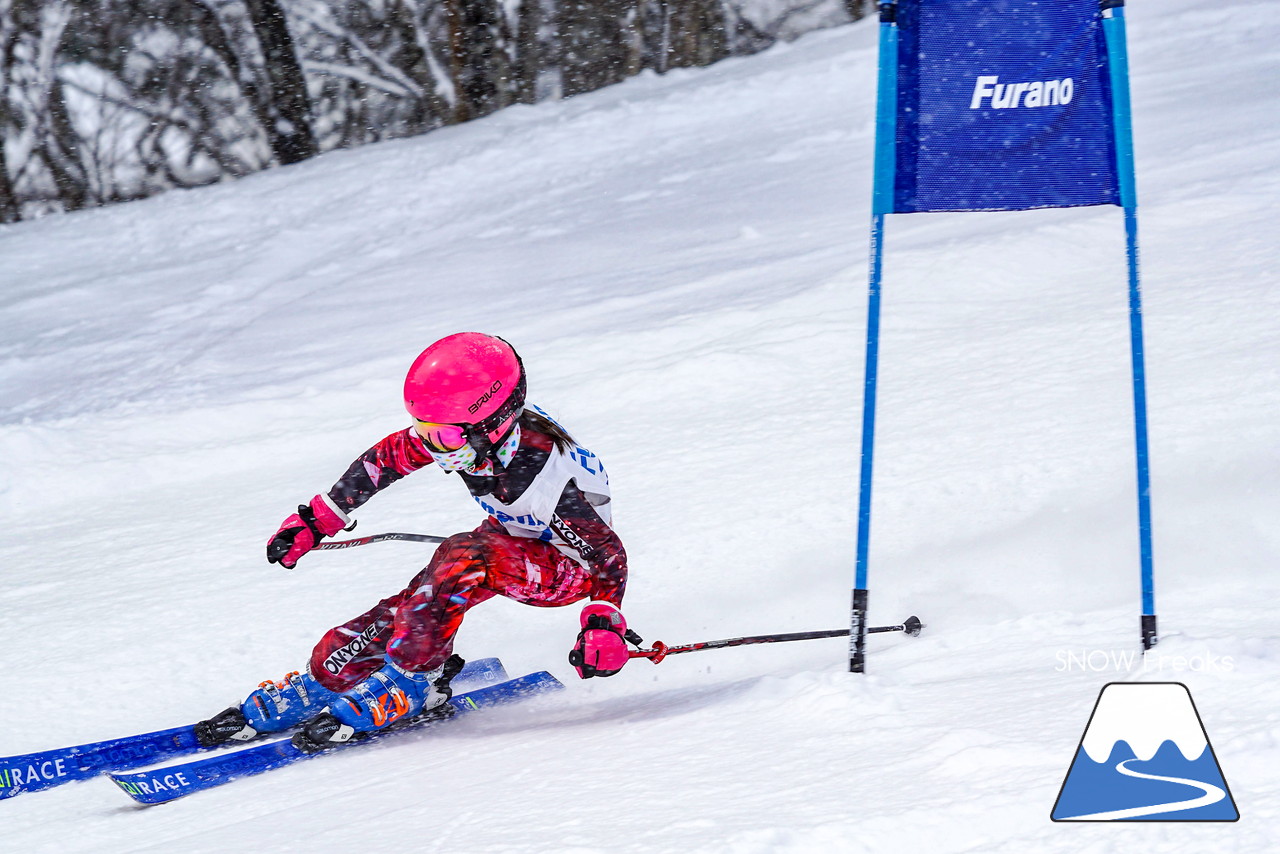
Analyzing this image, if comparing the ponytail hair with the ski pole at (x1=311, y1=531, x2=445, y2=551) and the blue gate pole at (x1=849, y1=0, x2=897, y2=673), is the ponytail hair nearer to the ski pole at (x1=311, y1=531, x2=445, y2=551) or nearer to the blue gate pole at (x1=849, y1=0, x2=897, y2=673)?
the ski pole at (x1=311, y1=531, x2=445, y2=551)

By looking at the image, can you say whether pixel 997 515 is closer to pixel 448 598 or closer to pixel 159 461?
pixel 448 598

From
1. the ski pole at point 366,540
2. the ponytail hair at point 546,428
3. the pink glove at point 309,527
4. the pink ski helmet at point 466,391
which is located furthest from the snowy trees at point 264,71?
the pink ski helmet at point 466,391

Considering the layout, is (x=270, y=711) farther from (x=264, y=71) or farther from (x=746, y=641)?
(x=264, y=71)

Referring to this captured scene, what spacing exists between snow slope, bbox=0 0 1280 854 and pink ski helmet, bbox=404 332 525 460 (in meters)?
0.87

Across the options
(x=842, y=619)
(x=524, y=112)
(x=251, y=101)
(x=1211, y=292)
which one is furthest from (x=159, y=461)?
(x=251, y=101)

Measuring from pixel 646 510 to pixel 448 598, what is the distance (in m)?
1.48

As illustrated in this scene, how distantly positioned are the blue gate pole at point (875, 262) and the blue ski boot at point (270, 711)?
1.61 m

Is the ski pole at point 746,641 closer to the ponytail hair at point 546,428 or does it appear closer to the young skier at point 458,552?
the young skier at point 458,552

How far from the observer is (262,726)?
3.46 m

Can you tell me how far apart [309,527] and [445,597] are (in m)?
0.54

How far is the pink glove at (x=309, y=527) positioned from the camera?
11.3ft

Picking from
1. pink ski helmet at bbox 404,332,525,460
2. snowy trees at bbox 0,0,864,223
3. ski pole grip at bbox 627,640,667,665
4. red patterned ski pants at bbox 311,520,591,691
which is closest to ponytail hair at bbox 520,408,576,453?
pink ski helmet at bbox 404,332,525,460

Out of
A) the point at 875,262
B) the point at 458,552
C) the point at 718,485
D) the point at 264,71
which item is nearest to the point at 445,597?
the point at 458,552

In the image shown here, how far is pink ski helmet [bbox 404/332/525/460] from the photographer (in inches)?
121
